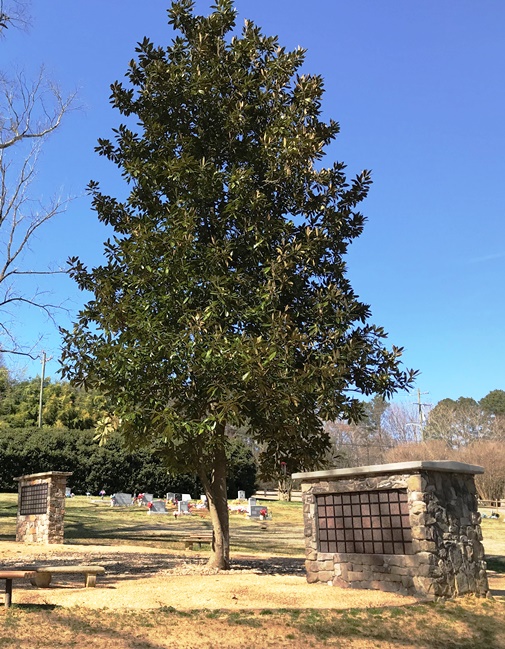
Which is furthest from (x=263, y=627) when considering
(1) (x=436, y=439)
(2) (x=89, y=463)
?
(1) (x=436, y=439)

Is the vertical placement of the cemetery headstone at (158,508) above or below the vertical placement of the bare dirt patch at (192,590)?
above

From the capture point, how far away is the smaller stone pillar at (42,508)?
1950 centimetres

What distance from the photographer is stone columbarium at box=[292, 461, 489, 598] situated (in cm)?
1025

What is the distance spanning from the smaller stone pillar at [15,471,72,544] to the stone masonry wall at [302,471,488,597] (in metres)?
10.6

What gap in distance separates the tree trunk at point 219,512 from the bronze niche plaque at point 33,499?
8221mm

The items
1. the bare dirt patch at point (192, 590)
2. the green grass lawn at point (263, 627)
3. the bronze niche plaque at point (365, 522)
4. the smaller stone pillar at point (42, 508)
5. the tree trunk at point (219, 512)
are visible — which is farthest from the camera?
the smaller stone pillar at point (42, 508)

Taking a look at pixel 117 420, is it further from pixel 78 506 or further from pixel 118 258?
pixel 78 506

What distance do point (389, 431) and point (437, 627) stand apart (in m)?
65.4

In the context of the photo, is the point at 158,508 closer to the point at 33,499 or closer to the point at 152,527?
the point at 152,527

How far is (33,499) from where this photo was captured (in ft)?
67.9

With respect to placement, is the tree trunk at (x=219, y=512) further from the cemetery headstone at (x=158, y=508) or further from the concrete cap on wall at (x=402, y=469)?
the cemetery headstone at (x=158, y=508)

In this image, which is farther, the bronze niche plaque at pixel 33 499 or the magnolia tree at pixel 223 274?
the bronze niche plaque at pixel 33 499

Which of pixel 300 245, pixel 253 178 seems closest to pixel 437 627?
pixel 300 245

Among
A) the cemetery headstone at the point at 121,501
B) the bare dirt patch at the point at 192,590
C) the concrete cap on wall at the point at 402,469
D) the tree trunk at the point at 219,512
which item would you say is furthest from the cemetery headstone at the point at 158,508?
the concrete cap on wall at the point at 402,469
